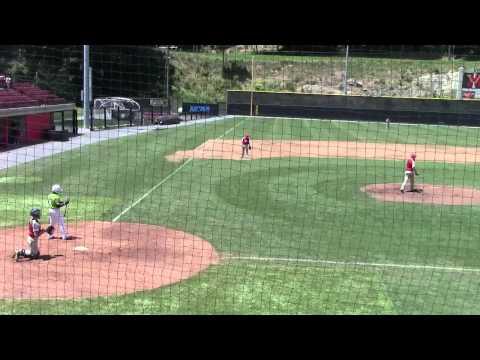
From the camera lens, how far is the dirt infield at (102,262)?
955 cm

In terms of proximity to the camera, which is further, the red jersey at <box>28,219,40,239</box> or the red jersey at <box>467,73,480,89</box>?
the red jersey at <box>467,73,480,89</box>

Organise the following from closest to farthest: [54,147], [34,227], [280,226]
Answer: [34,227] → [280,226] → [54,147]

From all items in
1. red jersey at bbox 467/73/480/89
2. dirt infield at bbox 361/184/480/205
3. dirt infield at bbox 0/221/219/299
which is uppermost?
red jersey at bbox 467/73/480/89

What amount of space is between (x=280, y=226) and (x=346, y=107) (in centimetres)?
3142

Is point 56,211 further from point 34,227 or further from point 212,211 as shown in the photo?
point 212,211

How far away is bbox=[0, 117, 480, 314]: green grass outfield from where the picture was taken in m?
9.08

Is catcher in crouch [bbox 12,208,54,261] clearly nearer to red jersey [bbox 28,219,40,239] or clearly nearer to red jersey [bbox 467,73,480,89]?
red jersey [bbox 28,219,40,239]

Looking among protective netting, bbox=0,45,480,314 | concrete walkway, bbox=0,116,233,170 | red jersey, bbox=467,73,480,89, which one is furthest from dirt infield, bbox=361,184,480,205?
red jersey, bbox=467,73,480,89

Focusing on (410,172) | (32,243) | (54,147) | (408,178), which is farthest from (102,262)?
(54,147)

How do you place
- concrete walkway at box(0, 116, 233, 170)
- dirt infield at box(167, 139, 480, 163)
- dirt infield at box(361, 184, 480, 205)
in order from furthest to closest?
dirt infield at box(167, 139, 480, 163)
concrete walkway at box(0, 116, 233, 170)
dirt infield at box(361, 184, 480, 205)

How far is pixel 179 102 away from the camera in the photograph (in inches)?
1679

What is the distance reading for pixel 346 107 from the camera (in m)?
43.8

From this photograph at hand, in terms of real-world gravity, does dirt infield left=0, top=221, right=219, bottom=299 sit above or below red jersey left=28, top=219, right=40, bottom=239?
below

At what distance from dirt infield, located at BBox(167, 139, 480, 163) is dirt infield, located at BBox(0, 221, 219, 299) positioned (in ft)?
37.4
